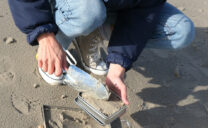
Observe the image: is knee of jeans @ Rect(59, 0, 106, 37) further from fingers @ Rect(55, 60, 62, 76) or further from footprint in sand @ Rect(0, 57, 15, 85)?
footprint in sand @ Rect(0, 57, 15, 85)

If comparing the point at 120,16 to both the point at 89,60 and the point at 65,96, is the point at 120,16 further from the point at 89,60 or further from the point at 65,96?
the point at 65,96

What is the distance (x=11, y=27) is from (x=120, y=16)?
846 mm

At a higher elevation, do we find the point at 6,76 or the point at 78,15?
the point at 78,15

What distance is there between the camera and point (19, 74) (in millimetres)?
1654

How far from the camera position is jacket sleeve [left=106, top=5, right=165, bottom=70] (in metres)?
1.50

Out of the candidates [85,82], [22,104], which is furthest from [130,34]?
[22,104]

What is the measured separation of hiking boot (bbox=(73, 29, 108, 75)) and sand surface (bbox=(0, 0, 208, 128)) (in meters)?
0.21

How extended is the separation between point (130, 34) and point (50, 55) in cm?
51

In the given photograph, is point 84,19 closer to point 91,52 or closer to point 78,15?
point 78,15

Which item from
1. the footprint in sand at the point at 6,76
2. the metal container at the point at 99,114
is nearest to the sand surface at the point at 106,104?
the metal container at the point at 99,114

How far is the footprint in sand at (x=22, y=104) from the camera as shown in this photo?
4.80 ft

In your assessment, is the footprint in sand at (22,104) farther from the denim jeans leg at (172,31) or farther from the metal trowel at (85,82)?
the denim jeans leg at (172,31)

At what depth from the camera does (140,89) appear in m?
1.80

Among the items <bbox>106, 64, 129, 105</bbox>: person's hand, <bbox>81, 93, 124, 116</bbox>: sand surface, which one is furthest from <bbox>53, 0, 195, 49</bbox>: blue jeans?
<bbox>81, 93, 124, 116</bbox>: sand surface
